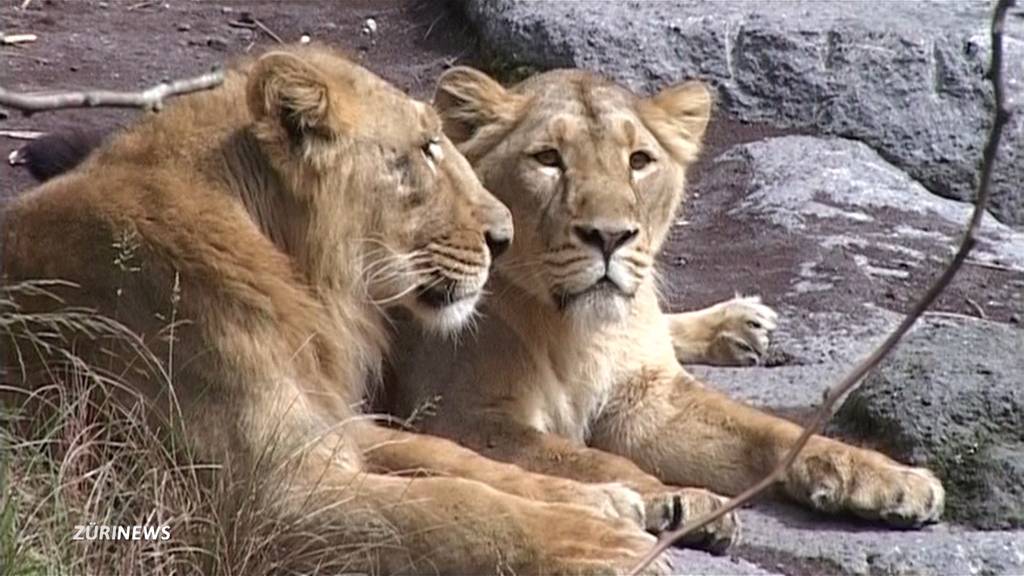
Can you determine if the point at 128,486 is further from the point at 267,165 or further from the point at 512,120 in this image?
the point at 512,120

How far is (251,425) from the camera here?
12.4ft

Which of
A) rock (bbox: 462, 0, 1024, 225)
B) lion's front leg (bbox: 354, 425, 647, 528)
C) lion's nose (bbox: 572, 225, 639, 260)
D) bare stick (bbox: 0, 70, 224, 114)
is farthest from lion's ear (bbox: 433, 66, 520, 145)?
rock (bbox: 462, 0, 1024, 225)

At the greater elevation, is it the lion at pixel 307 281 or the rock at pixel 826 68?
the lion at pixel 307 281

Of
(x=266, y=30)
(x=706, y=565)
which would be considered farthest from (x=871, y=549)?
(x=266, y=30)

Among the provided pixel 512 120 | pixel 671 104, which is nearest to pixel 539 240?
pixel 512 120

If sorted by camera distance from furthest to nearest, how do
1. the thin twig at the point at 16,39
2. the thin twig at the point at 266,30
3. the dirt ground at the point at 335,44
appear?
the thin twig at the point at 266,30 → the thin twig at the point at 16,39 → the dirt ground at the point at 335,44

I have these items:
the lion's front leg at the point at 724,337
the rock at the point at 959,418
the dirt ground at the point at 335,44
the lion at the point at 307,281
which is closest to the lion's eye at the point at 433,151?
the lion at the point at 307,281

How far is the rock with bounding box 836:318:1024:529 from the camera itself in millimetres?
4449

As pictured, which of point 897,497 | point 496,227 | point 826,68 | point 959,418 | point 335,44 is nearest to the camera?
point 496,227

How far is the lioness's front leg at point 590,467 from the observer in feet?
13.5

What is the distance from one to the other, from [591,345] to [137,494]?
1.35 meters

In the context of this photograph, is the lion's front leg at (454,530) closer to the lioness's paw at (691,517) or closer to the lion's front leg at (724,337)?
the lioness's paw at (691,517)

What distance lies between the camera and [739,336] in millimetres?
5625

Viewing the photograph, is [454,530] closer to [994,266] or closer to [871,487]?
[871,487]
